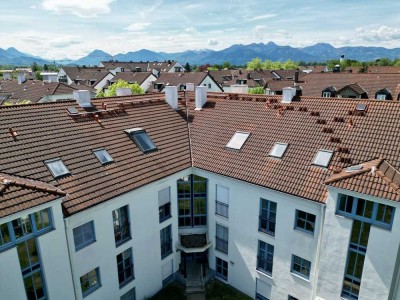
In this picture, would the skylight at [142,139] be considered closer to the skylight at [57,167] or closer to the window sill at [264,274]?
the skylight at [57,167]

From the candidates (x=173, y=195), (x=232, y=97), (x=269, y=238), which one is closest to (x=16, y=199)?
(x=173, y=195)

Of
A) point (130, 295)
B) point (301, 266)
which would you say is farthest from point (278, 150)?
point (130, 295)

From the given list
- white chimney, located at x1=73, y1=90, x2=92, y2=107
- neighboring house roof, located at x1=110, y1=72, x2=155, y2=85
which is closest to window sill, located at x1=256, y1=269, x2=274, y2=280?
white chimney, located at x1=73, y1=90, x2=92, y2=107

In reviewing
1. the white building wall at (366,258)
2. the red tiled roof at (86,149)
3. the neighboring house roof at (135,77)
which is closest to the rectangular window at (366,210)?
the white building wall at (366,258)

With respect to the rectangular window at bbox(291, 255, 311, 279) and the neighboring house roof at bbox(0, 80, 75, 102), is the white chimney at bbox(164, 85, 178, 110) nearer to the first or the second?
the rectangular window at bbox(291, 255, 311, 279)

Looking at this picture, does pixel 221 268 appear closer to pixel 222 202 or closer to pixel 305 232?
pixel 222 202

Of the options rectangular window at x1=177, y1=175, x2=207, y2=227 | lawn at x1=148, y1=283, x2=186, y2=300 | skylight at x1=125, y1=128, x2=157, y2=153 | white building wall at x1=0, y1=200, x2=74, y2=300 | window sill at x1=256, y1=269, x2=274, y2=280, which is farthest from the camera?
rectangular window at x1=177, y1=175, x2=207, y2=227
